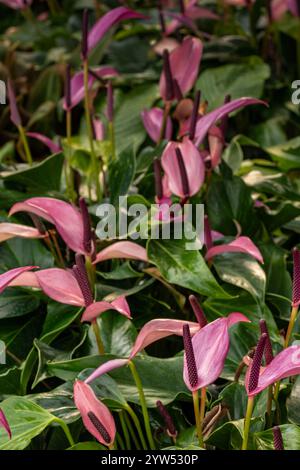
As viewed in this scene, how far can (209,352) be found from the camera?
737mm

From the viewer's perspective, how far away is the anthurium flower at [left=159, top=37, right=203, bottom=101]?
1.24 m

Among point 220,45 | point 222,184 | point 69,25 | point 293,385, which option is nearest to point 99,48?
point 220,45

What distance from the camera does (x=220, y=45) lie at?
5.42 ft

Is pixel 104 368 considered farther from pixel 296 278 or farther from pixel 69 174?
pixel 69 174

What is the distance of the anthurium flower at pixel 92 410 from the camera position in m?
0.76

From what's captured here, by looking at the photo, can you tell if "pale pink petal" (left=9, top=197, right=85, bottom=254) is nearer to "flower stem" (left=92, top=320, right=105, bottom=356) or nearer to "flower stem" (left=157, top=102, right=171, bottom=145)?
"flower stem" (left=92, top=320, right=105, bottom=356)

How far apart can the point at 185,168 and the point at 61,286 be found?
24cm

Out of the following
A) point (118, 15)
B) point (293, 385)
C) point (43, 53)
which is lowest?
point (293, 385)

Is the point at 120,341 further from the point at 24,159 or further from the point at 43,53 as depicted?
the point at 43,53

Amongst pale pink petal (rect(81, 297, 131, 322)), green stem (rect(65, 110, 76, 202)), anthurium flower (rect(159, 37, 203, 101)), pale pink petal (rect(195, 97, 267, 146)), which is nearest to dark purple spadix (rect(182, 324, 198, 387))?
pale pink petal (rect(81, 297, 131, 322))

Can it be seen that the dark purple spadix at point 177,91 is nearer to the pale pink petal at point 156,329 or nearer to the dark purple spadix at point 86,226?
the dark purple spadix at point 86,226

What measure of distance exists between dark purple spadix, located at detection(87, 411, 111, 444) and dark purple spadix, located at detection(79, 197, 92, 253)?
0.75ft

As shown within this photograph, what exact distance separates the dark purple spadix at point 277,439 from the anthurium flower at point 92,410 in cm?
16

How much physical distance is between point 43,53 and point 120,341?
3.66 ft
